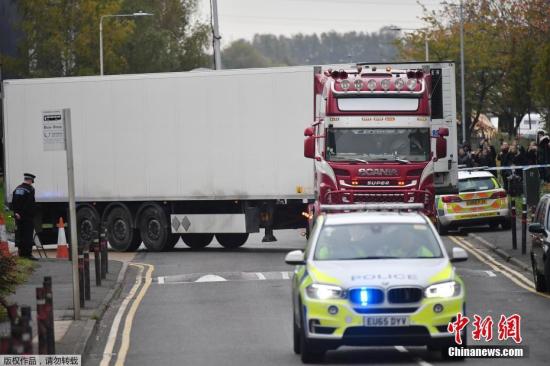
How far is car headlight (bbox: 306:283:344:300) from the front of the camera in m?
15.4

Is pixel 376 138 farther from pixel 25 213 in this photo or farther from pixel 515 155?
pixel 515 155

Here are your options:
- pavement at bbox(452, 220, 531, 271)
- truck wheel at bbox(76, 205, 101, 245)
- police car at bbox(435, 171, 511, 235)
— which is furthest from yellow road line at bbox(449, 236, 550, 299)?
truck wheel at bbox(76, 205, 101, 245)

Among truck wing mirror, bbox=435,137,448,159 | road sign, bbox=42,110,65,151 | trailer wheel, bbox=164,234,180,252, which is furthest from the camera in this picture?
trailer wheel, bbox=164,234,180,252

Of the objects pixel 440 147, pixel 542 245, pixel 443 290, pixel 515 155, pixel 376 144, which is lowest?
pixel 542 245

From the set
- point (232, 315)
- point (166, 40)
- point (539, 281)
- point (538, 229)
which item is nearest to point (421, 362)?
point (232, 315)

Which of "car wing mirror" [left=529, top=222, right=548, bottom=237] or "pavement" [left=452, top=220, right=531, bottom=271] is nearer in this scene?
"car wing mirror" [left=529, top=222, right=548, bottom=237]

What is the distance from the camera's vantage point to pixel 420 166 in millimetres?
28875

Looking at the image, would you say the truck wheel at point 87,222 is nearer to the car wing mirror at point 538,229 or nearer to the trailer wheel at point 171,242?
the trailer wheel at point 171,242

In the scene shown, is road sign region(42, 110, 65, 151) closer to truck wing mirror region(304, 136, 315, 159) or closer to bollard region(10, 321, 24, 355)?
bollard region(10, 321, 24, 355)

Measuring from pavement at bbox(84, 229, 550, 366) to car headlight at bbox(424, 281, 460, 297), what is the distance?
2.44 ft

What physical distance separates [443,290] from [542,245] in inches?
323

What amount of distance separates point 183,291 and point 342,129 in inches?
198

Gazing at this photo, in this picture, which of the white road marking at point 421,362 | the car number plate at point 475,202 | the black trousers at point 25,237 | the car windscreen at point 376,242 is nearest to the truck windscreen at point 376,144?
the black trousers at point 25,237

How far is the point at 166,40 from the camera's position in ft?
315
